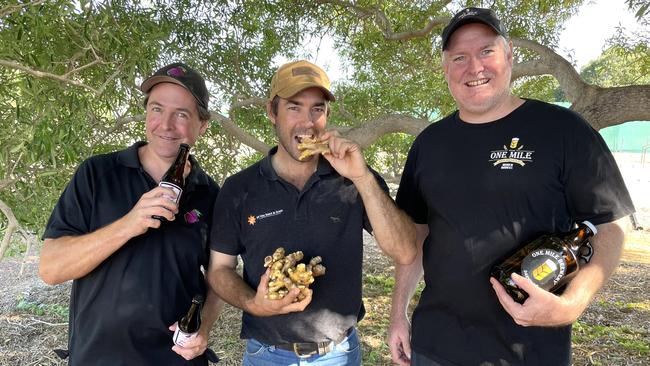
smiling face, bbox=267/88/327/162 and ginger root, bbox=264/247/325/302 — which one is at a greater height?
smiling face, bbox=267/88/327/162

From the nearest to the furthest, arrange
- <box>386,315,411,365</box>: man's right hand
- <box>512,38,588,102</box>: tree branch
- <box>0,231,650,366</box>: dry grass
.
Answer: <box>386,315,411,365</box>: man's right hand, <box>512,38,588,102</box>: tree branch, <box>0,231,650,366</box>: dry grass

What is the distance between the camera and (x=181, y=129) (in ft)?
7.93

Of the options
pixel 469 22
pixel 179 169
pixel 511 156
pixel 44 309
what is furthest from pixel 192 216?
pixel 44 309

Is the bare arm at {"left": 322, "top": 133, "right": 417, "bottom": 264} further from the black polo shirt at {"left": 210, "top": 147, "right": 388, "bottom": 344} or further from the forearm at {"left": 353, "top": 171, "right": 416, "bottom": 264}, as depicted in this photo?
the black polo shirt at {"left": 210, "top": 147, "right": 388, "bottom": 344}

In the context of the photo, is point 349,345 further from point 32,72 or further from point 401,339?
point 32,72

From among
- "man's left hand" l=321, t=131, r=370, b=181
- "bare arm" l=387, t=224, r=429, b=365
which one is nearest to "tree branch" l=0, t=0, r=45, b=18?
"man's left hand" l=321, t=131, r=370, b=181

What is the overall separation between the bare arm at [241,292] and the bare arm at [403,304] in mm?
734

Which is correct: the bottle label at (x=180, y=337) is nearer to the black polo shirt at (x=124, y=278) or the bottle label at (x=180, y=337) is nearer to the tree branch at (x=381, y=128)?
the black polo shirt at (x=124, y=278)

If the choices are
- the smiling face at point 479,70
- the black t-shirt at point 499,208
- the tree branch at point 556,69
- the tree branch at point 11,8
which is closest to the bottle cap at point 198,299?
the black t-shirt at point 499,208

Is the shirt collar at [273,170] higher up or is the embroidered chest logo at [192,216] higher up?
the shirt collar at [273,170]

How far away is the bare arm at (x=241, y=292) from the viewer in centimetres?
201

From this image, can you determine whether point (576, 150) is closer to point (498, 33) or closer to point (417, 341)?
point (498, 33)

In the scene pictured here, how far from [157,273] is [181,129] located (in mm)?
747

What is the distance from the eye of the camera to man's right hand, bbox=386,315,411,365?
8.48ft
